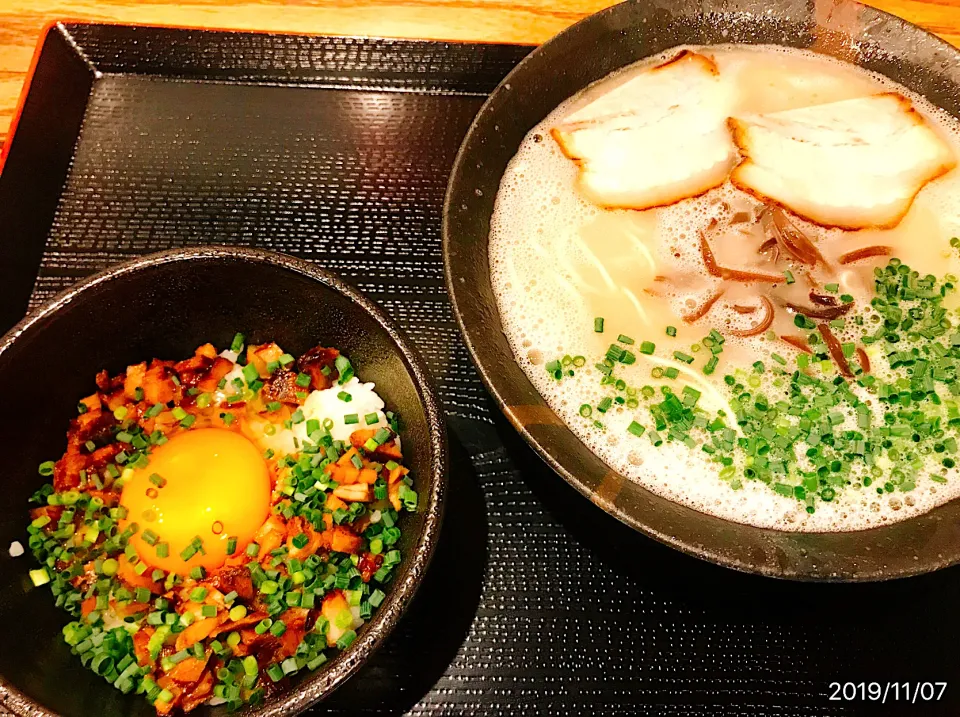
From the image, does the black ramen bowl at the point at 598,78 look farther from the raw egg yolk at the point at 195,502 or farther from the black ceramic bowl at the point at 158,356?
A: the raw egg yolk at the point at 195,502

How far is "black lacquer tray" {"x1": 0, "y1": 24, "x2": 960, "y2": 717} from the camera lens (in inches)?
60.4

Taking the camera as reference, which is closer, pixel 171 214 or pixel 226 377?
pixel 226 377

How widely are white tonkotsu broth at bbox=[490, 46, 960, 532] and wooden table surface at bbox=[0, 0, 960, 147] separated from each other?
23.7 inches

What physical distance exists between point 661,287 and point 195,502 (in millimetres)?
1169

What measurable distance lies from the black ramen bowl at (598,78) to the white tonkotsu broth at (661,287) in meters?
0.04

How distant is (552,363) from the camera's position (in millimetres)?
1519

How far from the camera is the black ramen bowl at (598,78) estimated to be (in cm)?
127

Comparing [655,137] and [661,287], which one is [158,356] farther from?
[655,137]

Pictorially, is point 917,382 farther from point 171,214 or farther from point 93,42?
point 93,42

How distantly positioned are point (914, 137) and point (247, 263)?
1.69 metres

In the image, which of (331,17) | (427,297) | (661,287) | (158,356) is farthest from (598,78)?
(158,356)

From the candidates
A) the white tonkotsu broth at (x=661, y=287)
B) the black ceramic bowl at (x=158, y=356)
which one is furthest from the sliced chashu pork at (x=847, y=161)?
the black ceramic bowl at (x=158, y=356)

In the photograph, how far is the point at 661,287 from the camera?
1645mm

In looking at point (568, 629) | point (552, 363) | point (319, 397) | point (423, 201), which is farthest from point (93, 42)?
point (568, 629)
